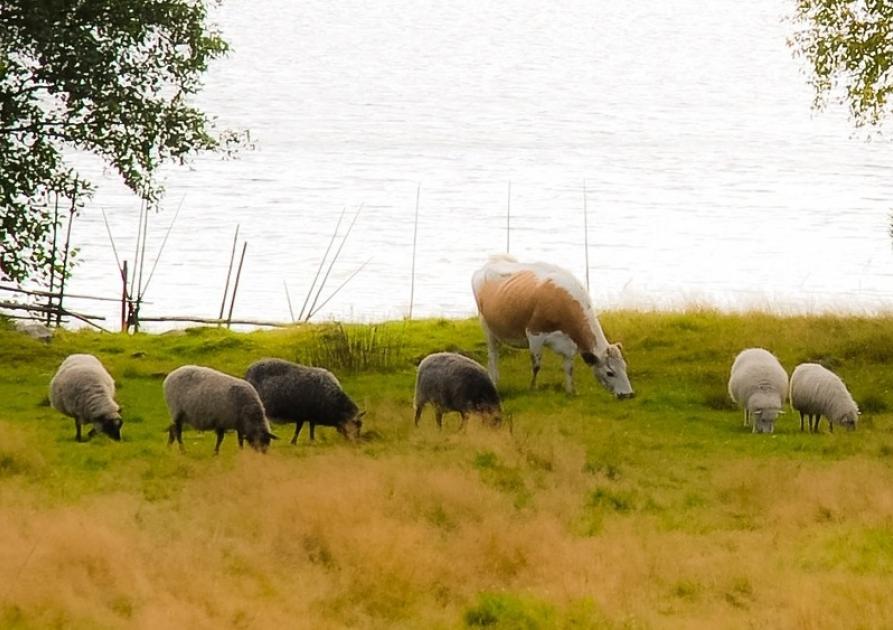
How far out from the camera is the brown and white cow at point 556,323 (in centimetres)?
2423

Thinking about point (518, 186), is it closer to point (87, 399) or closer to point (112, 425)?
point (87, 399)

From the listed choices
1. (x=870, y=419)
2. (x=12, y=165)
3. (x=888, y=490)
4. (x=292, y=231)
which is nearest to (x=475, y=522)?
(x=888, y=490)

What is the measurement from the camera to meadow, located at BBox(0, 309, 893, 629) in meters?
11.6

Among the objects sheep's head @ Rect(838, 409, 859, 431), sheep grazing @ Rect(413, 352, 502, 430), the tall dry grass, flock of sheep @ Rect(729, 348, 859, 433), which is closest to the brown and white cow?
flock of sheep @ Rect(729, 348, 859, 433)

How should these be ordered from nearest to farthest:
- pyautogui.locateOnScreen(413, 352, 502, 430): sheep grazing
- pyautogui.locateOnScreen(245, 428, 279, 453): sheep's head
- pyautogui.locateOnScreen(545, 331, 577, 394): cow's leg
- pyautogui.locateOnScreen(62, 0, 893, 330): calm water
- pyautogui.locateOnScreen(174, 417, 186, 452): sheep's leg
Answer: pyautogui.locateOnScreen(245, 428, 279, 453): sheep's head → pyautogui.locateOnScreen(174, 417, 186, 452): sheep's leg → pyautogui.locateOnScreen(413, 352, 502, 430): sheep grazing → pyautogui.locateOnScreen(545, 331, 577, 394): cow's leg → pyautogui.locateOnScreen(62, 0, 893, 330): calm water

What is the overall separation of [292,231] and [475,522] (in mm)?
57560

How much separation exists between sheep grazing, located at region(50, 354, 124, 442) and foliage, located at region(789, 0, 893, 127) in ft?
52.1

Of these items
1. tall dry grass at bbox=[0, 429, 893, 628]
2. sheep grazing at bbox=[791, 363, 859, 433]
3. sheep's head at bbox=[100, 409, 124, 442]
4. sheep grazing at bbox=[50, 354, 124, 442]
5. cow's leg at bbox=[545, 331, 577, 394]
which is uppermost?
cow's leg at bbox=[545, 331, 577, 394]

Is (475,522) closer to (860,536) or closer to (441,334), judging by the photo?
(860,536)

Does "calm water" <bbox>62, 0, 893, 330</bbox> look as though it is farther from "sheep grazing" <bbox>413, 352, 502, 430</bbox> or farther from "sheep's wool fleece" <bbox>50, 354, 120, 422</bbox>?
"sheep's wool fleece" <bbox>50, 354, 120, 422</bbox>

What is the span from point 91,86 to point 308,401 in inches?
392

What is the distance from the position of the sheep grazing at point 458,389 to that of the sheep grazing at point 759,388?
13.6ft

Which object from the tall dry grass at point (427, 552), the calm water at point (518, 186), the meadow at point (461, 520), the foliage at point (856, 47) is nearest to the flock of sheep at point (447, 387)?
the meadow at point (461, 520)

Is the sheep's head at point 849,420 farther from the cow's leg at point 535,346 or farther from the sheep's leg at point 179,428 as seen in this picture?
the sheep's leg at point 179,428
